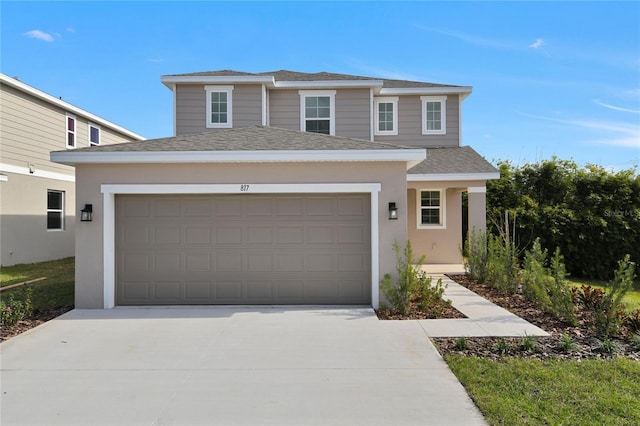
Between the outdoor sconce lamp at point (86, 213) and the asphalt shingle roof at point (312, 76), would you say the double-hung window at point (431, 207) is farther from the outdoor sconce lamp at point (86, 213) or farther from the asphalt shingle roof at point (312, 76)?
the outdoor sconce lamp at point (86, 213)

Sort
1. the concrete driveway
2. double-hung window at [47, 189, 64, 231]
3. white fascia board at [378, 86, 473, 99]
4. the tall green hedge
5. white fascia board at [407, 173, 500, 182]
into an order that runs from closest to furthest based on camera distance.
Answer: the concrete driveway
white fascia board at [407, 173, 500, 182]
the tall green hedge
white fascia board at [378, 86, 473, 99]
double-hung window at [47, 189, 64, 231]

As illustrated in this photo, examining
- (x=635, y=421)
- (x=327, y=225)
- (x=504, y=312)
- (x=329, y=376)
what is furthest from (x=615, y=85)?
(x=329, y=376)

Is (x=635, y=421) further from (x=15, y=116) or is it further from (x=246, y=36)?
(x=15, y=116)

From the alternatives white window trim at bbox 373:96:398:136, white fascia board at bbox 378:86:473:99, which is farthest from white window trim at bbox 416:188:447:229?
white fascia board at bbox 378:86:473:99

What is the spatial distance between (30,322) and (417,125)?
1232cm

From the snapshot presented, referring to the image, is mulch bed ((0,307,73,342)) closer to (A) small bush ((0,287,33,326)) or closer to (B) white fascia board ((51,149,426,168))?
(A) small bush ((0,287,33,326))

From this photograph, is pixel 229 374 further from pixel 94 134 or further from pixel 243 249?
pixel 94 134

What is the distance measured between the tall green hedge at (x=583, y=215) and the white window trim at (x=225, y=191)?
616 cm

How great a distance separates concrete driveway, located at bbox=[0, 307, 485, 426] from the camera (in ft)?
12.2

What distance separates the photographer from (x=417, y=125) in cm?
1461

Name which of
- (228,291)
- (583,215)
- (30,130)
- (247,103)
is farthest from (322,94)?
(30,130)

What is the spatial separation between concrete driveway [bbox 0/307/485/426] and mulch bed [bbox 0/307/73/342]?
30 centimetres

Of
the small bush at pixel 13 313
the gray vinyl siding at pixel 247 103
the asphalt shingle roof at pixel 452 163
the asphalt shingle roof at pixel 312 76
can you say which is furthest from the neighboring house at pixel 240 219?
the asphalt shingle roof at pixel 312 76

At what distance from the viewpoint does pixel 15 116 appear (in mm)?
13914
